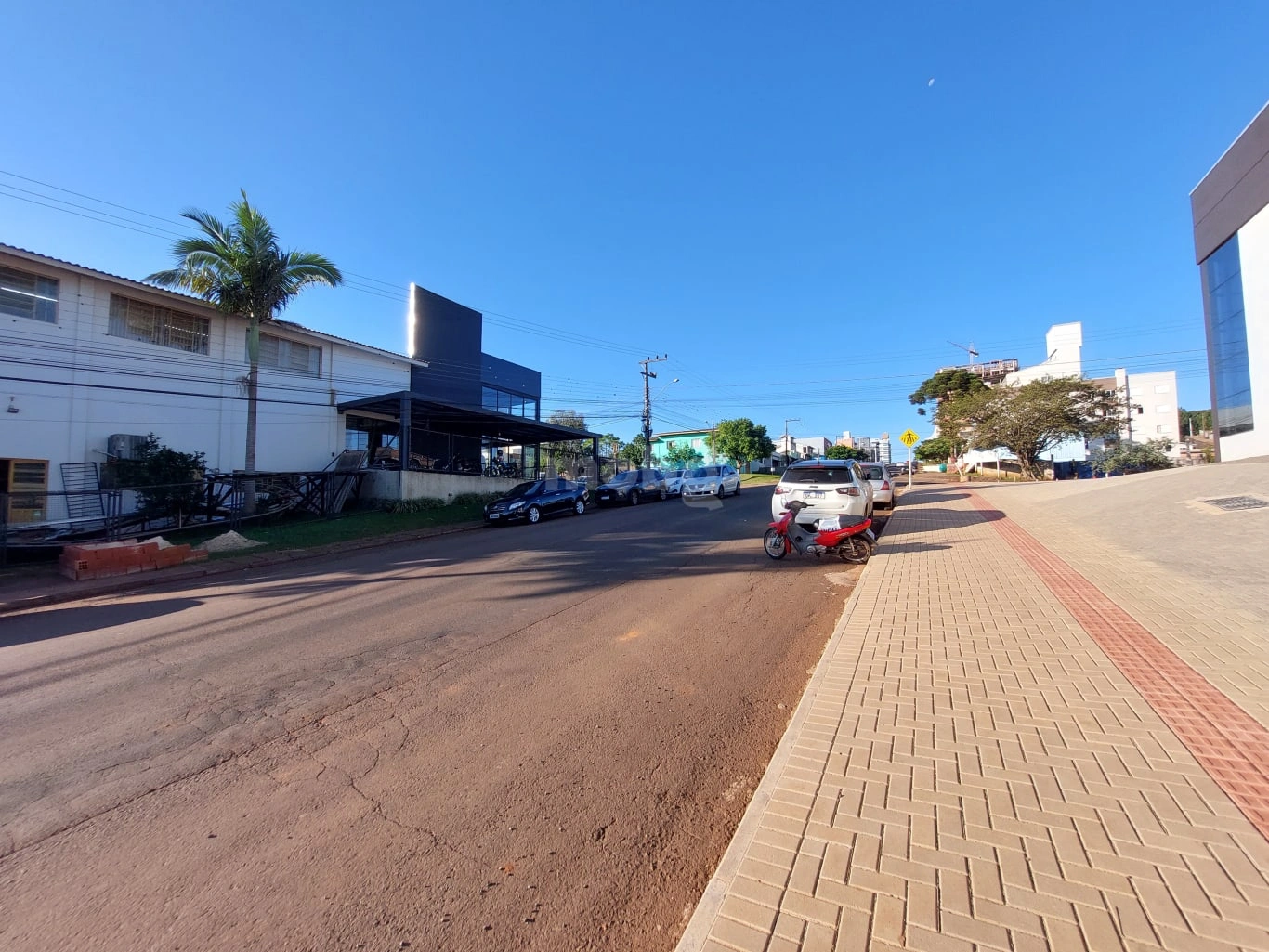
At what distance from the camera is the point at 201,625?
6707mm

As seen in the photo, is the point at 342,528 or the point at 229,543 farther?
the point at 342,528

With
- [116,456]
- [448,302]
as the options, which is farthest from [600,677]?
[448,302]

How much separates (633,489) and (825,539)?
47.2 ft

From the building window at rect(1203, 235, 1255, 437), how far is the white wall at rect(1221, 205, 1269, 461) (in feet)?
1.12

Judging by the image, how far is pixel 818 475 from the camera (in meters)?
11.0

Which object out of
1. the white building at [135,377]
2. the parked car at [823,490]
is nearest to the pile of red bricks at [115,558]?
the white building at [135,377]

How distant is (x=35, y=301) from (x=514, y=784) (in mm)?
19752

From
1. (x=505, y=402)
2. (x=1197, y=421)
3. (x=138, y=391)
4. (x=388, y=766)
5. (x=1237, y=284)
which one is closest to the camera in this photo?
(x=388, y=766)

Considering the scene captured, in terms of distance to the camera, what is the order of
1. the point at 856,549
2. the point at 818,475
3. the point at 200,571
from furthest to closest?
the point at 818,475 < the point at 200,571 < the point at 856,549

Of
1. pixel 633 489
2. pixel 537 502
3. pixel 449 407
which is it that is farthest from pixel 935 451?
pixel 449 407

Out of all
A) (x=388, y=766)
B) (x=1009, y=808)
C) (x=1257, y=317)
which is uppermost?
(x=1257, y=317)

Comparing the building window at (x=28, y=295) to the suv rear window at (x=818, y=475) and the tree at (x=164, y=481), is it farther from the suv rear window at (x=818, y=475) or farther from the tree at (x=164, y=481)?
the suv rear window at (x=818, y=475)

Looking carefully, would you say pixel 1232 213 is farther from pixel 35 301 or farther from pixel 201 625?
pixel 35 301

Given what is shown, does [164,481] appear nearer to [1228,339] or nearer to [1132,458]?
[1228,339]
